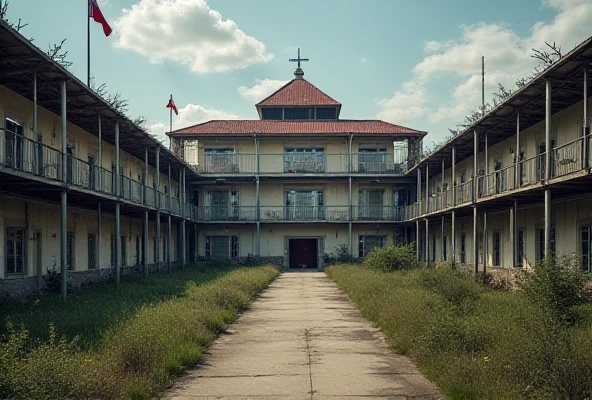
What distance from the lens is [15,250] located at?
62.8 ft

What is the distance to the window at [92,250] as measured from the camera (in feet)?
85.1

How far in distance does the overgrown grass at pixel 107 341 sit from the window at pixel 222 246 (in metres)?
23.3

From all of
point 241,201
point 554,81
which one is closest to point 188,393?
point 554,81

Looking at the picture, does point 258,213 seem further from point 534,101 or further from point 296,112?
point 534,101

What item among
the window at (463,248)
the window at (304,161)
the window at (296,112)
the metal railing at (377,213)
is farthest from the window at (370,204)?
the window at (463,248)

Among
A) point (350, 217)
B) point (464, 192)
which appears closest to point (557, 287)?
point (464, 192)

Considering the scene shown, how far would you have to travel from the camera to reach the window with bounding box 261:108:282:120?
153ft

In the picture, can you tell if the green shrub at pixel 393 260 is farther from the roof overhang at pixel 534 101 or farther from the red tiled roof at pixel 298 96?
the red tiled roof at pixel 298 96

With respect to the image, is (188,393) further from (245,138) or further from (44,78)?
(245,138)

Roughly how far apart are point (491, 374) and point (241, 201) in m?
34.2

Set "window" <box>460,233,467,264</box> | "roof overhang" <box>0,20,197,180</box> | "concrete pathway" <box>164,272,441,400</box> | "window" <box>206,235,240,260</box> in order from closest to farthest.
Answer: "concrete pathway" <box>164,272,441,400</box>
"roof overhang" <box>0,20,197,180</box>
"window" <box>460,233,467,264</box>
"window" <box>206,235,240,260</box>

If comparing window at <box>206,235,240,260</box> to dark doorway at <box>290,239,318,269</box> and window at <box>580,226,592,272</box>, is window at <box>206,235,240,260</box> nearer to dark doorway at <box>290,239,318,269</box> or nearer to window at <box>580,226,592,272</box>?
dark doorway at <box>290,239,318,269</box>

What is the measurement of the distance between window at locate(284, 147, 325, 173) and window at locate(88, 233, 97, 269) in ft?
54.5

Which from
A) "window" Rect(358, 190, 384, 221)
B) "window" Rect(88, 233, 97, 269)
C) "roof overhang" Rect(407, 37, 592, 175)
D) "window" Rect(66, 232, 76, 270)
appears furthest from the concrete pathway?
"window" Rect(358, 190, 384, 221)
